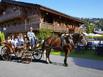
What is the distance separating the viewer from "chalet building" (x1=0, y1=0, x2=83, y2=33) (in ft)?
132

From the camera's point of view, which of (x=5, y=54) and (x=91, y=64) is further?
(x=5, y=54)

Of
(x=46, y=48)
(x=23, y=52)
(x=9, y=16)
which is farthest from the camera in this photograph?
(x=9, y=16)

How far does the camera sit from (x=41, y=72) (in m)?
12.9

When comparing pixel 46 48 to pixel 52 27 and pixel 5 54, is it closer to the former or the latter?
pixel 5 54

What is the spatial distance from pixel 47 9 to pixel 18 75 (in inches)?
1115

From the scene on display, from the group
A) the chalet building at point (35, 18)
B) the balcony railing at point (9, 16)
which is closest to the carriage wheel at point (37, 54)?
the chalet building at point (35, 18)

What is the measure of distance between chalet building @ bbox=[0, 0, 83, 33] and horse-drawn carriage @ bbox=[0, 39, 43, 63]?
1943cm

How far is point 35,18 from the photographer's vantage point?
137 feet

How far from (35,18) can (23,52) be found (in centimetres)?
2533

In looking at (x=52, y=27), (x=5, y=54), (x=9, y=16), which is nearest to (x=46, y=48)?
(x=5, y=54)

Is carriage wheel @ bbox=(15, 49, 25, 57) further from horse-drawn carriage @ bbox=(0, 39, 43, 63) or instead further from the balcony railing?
the balcony railing

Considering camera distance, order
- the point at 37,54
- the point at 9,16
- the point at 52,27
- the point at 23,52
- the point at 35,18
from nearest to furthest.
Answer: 1. the point at 23,52
2. the point at 37,54
3. the point at 52,27
4. the point at 35,18
5. the point at 9,16

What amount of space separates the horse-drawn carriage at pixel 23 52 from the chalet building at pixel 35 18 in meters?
19.4

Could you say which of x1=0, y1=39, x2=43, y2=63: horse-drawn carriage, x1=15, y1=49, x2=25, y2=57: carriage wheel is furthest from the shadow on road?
x1=15, y1=49, x2=25, y2=57: carriage wheel
